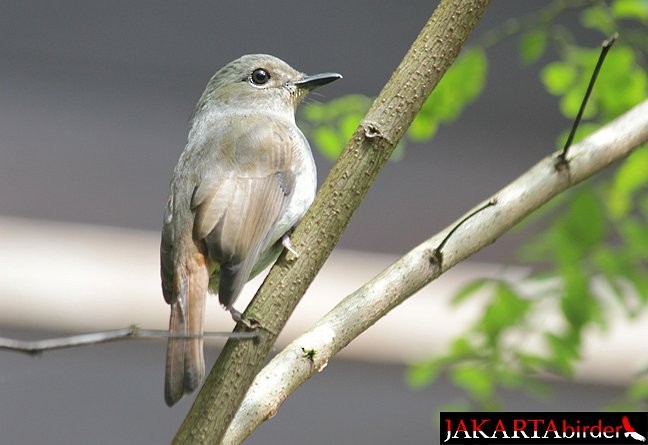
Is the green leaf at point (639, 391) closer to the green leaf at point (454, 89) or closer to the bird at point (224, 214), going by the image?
the green leaf at point (454, 89)

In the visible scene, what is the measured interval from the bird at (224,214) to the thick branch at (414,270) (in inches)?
7.0

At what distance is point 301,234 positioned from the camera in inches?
85.1

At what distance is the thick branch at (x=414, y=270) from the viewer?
210 cm

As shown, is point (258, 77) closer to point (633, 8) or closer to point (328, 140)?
point (328, 140)

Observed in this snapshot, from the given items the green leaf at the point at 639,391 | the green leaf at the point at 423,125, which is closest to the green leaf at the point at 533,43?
the green leaf at the point at 423,125

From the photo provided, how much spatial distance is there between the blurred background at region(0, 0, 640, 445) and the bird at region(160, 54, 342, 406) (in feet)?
9.91

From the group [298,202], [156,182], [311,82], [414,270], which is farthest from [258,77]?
[156,182]

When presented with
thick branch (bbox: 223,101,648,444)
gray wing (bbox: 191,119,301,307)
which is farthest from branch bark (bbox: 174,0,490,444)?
gray wing (bbox: 191,119,301,307)

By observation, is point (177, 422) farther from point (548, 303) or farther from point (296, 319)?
point (548, 303)

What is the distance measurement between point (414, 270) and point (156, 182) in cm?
449

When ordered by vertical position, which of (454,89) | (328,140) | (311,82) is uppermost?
(311,82)

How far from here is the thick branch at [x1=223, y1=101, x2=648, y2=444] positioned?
82.7 inches

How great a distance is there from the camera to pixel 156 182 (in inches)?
257

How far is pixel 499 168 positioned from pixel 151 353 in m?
2.56
